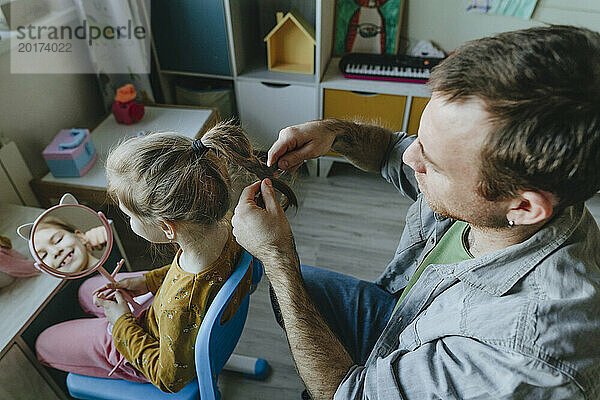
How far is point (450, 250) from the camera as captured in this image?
3.23ft

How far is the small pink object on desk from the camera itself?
160 cm

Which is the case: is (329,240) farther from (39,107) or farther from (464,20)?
(39,107)

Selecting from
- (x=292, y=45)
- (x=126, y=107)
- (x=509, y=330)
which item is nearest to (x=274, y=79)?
(x=292, y=45)

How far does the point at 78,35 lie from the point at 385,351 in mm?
1953

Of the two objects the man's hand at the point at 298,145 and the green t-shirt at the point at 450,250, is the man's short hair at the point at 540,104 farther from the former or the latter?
the man's hand at the point at 298,145

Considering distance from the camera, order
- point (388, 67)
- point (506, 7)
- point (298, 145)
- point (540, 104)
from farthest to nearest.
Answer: point (388, 67) < point (506, 7) < point (298, 145) < point (540, 104)

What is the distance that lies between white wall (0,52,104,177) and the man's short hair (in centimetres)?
173

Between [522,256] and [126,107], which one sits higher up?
[522,256]

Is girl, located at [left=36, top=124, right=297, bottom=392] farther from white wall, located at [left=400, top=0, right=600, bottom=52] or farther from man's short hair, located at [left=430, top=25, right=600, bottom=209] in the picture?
white wall, located at [left=400, top=0, right=600, bottom=52]

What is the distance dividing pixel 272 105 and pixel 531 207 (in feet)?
5.69

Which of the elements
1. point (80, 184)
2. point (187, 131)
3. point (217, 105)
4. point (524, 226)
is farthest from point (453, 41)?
point (80, 184)

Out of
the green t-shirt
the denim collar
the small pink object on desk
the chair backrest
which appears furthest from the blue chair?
the small pink object on desk

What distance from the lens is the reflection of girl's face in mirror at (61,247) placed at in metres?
1.06

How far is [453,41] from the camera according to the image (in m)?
2.25
